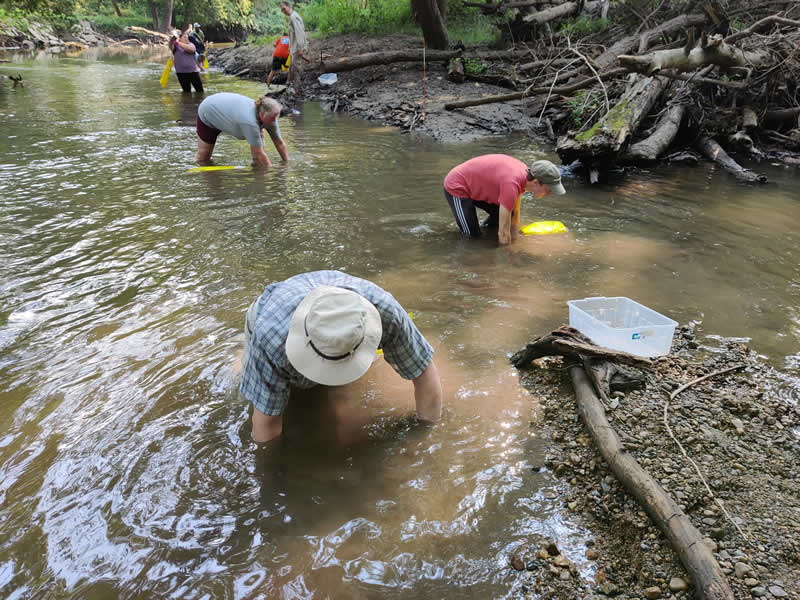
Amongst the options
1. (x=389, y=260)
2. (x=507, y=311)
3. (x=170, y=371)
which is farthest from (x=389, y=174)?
(x=170, y=371)

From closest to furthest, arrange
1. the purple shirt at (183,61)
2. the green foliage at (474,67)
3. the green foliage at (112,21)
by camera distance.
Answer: the green foliage at (474,67)
the purple shirt at (183,61)
the green foliage at (112,21)

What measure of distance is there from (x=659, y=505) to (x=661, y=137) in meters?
7.23

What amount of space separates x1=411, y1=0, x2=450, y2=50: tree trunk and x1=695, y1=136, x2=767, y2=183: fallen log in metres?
7.43

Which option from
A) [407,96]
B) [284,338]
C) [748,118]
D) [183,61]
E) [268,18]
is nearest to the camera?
[284,338]

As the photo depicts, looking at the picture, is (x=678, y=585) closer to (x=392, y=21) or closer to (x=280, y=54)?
(x=280, y=54)

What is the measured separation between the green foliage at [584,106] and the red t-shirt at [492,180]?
4722 mm

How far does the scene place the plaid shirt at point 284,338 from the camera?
224 centimetres

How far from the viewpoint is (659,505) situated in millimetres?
2109

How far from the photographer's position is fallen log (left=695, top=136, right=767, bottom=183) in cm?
734

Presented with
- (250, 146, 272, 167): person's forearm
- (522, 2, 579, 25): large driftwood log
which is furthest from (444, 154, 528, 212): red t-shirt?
(522, 2, 579, 25): large driftwood log

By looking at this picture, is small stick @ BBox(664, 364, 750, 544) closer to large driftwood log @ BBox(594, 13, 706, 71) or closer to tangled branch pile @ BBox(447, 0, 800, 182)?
tangled branch pile @ BBox(447, 0, 800, 182)

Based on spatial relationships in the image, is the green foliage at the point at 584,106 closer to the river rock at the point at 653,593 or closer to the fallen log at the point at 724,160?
the fallen log at the point at 724,160

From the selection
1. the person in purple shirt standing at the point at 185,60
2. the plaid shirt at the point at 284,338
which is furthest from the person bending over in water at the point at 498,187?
the person in purple shirt standing at the point at 185,60

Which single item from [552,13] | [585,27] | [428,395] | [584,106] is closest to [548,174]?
[428,395]
